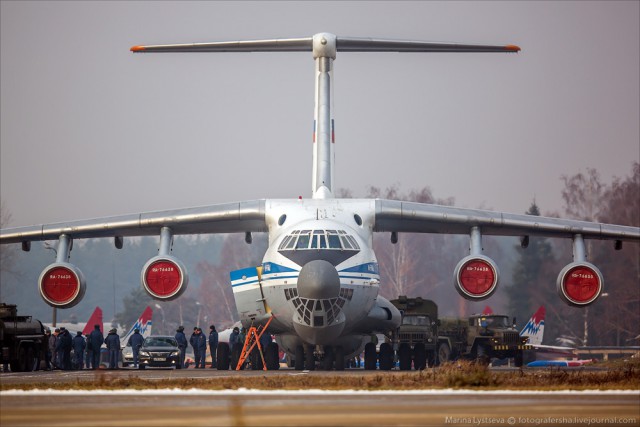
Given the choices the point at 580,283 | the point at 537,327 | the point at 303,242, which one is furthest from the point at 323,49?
the point at 537,327

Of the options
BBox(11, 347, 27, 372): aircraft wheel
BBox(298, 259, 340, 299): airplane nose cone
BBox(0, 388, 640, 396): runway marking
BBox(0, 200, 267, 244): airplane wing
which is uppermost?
BBox(0, 200, 267, 244): airplane wing

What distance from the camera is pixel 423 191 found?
7050 centimetres

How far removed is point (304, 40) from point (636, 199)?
29.8 m

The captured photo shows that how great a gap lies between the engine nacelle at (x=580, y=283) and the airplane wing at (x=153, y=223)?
649cm

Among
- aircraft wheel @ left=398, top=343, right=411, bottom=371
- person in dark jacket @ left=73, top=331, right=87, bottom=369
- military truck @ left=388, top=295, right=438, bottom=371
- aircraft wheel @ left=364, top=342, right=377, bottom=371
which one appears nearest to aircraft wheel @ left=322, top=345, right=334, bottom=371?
aircraft wheel @ left=364, top=342, right=377, bottom=371

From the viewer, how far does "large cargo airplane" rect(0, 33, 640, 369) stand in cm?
2212

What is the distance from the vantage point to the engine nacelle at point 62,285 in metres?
24.3

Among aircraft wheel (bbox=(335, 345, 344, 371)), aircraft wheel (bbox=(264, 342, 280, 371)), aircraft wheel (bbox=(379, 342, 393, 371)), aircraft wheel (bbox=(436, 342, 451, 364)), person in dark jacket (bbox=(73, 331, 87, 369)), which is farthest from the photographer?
→ aircraft wheel (bbox=(436, 342, 451, 364))

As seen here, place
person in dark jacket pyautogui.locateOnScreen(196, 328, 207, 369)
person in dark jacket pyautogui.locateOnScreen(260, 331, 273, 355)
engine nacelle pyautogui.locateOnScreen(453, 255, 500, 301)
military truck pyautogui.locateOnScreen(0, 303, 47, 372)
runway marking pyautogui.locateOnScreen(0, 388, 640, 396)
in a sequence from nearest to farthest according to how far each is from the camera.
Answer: runway marking pyautogui.locateOnScreen(0, 388, 640, 396) < military truck pyautogui.locateOnScreen(0, 303, 47, 372) < engine nacelle pyautogui.locateOnScreen(453, 255, 500, 301) < person in dark jacket pyautogui.locateOnScreen(260, 331, 273, 355) < person in dark jacket pyautogui.locateOnScreen(196, 328, 207, 369)

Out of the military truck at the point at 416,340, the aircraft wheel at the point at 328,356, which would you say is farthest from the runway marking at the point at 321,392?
the military truck at the point at 416,340

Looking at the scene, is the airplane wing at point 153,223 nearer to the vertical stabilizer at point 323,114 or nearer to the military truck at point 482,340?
the vertical stabilizer at point 323,114

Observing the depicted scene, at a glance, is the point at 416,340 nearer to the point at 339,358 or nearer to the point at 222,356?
the point at 339,358

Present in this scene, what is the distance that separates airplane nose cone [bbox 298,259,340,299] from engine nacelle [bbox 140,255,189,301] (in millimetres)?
3571

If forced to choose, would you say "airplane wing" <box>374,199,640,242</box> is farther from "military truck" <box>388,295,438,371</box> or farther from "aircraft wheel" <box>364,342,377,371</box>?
"military truck" <box>388,295,438,371</box>
